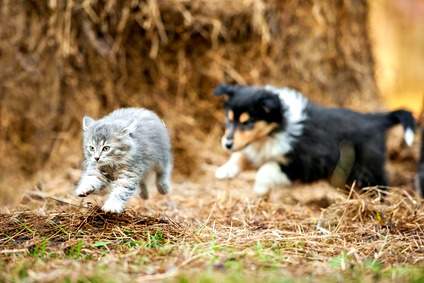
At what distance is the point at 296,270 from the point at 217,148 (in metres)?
5.54

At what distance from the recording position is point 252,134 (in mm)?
6824

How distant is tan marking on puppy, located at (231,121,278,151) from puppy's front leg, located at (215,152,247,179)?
12.4 inches

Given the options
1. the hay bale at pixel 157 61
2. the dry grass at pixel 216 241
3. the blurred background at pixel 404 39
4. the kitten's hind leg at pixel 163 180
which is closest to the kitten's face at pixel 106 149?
the dry grass at pixel 216 241

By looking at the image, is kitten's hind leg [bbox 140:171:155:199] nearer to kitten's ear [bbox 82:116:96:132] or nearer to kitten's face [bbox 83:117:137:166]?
kitten's face [bbox 83:117:137:166]

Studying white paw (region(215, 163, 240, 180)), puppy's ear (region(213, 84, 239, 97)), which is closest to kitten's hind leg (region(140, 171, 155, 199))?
white paw (region(215, 163, 240, 180))

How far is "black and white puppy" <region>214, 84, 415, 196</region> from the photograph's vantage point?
22.4ft

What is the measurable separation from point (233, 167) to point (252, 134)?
46cm

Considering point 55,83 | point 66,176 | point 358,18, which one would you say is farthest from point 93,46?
point 358,18

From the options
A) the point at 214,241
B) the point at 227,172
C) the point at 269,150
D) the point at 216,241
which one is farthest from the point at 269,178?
the point at 214,241

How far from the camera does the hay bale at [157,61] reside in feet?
27.1

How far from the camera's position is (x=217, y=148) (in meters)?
8.95

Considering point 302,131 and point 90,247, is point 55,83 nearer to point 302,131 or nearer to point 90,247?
point 302,131

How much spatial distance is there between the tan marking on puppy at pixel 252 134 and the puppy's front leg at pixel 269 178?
0.35m

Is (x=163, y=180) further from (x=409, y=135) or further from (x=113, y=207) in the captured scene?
(x=409, y=135)
